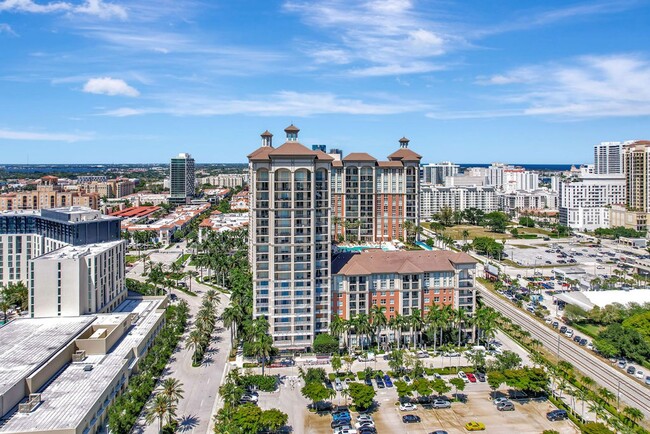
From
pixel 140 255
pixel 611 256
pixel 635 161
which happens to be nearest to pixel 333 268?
pixel 140 255

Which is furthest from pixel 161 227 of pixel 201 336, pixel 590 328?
pixel 590 328

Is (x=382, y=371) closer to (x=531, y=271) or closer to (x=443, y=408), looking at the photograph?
(x=443, y=408)

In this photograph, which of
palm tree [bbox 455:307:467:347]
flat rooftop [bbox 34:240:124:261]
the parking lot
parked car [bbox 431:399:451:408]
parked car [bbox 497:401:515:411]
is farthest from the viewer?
flat rooftop [bbox 34:240:124:261]

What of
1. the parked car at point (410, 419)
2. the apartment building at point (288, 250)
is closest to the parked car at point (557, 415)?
the parked car at point (410, 419)

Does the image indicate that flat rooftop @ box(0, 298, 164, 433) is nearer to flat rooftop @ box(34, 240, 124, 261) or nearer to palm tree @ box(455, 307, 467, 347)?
flat rooftop @ box(34, 240, 124, 261)

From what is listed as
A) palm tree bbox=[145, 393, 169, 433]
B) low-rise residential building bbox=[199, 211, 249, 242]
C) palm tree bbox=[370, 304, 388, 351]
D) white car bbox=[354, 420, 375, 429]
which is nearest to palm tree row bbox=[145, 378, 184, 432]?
palm tree bbox=[145, 393, 169, 433]
